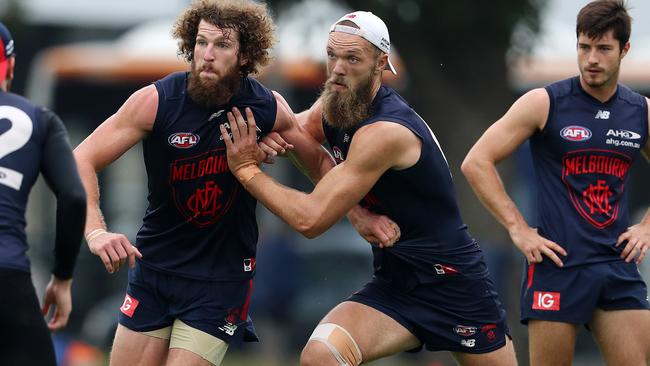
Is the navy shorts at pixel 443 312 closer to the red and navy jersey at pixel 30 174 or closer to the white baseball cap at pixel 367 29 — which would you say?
the white baseball cap at pixel 367 29

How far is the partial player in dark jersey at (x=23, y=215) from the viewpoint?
18.7ft

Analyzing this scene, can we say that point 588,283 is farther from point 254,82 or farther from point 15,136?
point 15,136

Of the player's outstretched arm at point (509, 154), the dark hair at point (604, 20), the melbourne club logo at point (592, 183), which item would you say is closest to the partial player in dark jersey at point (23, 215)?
the player's outstretched arm at point (509, 154)

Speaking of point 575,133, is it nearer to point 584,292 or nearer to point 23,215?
point 584,292

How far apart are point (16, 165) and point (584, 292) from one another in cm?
331

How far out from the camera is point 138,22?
89.0 ft

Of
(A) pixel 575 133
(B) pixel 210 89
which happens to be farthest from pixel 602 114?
(B) pixel 210 89

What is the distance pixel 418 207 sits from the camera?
7223 mm

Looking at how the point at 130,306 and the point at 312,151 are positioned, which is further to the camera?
the point at 312,151

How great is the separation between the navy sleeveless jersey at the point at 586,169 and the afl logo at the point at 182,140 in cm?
204

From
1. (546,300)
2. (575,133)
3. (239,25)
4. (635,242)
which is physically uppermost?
(239,25)

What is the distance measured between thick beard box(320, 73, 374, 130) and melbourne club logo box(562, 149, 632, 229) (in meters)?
1.25

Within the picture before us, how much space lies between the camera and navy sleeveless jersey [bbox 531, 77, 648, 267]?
24.6ft

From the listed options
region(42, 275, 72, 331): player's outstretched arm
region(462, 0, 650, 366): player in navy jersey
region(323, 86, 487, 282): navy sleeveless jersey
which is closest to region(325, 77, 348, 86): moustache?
region(323, 86, 487, 282): navy sleeveless jersey
